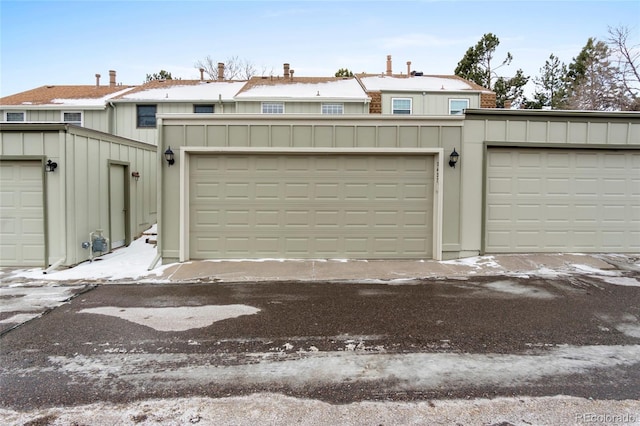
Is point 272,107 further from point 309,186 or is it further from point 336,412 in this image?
point 336,412

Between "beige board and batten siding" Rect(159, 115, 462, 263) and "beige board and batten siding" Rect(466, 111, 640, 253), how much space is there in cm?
94

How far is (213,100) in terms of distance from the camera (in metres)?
15.5

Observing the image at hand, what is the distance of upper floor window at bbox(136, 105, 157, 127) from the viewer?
51.9 ft

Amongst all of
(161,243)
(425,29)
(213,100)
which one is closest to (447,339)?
(161,243)

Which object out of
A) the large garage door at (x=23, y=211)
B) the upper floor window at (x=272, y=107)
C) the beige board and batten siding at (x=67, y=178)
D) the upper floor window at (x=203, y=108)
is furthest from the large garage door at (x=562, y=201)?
the upper floor window at (x=203, y=108)

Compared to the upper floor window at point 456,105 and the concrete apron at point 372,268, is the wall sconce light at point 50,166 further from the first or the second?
the upper floor window at point 456,105

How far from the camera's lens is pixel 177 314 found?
194 inches

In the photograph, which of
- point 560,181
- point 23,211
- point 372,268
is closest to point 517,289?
point 372,268

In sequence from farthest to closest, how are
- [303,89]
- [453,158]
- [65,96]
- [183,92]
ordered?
[65,96], [183,92], [303,89], [453,158]

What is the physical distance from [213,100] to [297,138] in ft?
29.9

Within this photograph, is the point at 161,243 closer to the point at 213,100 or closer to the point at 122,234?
the point at 122,234

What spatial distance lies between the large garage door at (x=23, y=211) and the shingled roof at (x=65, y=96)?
949 centimetres

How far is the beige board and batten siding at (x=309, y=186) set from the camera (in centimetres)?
782

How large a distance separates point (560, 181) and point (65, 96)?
19.0 metres
